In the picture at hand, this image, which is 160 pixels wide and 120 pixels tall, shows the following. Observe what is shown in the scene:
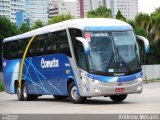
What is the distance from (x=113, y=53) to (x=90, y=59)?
0.91 metres

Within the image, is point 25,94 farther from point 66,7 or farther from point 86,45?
point 66,7

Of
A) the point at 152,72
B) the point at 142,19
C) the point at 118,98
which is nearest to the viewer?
the point at 118,98

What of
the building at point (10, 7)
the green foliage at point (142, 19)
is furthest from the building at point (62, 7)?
the green foliage at point (142, 19)

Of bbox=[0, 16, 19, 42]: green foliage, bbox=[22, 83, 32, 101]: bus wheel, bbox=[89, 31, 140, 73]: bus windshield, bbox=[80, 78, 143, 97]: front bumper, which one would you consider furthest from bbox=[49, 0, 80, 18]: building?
bbox=[80, 78, 143, 97]: front bumper

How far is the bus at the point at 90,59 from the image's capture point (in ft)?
68.6

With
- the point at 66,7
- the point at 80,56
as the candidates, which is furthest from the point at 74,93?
the point at 66,7

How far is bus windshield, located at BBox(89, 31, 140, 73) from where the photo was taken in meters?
21.0

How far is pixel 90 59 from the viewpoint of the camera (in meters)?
20.9

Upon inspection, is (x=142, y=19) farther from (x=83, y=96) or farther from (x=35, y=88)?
(x=83, y=96)

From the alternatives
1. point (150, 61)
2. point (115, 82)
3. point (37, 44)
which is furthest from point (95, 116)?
point (150, 61)

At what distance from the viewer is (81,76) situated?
70.2ft

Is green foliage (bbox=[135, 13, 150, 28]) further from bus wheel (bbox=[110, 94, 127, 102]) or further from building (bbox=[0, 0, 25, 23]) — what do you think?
building (bbox=[0, 0, 25, 23])

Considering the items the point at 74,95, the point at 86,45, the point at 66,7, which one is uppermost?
the point at 86,45

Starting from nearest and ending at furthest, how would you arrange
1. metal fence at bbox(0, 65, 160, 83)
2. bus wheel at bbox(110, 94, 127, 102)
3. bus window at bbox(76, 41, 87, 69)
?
bus window at bbox(76, 41, 87, 69) < bus wheel at bbox(110, 94, 127, 102) < metal fence at bbox(0, 65, 160, 83)
